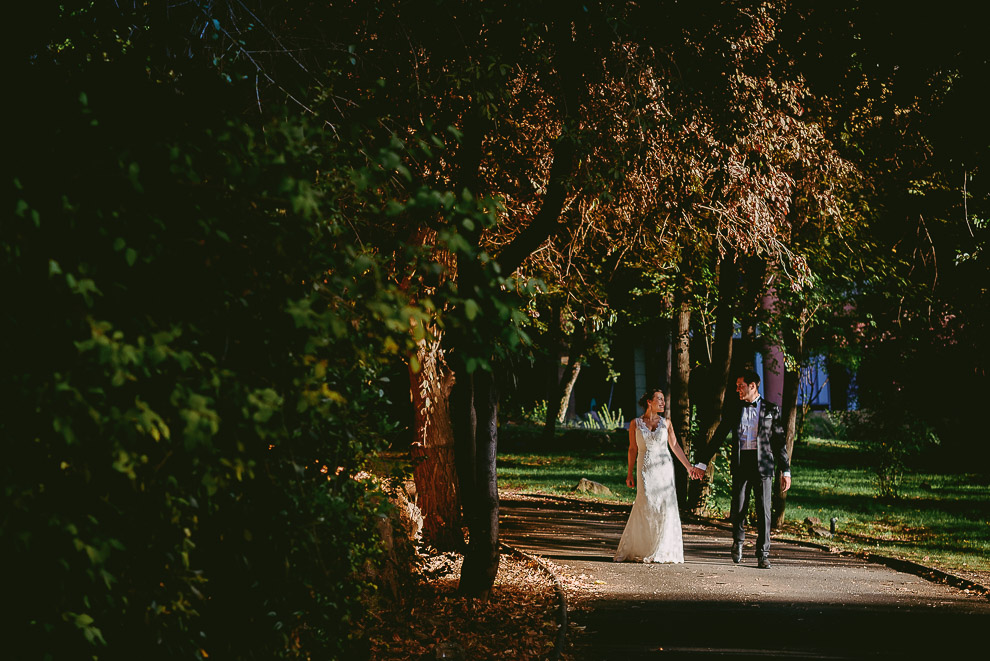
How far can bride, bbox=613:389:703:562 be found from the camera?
1172cm

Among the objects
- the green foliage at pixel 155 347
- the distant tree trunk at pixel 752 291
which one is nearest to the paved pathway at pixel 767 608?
the distant tree trunk at pixel 752 291

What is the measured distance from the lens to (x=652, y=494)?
38.9 feet

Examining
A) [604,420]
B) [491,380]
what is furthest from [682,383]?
[604,420]

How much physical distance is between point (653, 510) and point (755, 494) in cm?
125

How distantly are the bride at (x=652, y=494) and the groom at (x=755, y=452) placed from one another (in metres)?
0.70

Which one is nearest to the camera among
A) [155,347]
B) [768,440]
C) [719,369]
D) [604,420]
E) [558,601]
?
[155,347]

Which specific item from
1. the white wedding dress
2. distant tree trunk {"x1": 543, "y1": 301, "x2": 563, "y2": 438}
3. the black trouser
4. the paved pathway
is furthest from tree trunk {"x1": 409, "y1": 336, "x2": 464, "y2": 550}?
distant tree trunk {"x1": 543, "y1": 301, "x2": 563, "y2": 438}

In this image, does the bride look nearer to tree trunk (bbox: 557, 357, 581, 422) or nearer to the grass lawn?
the grass lawn

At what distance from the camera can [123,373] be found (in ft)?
9.60

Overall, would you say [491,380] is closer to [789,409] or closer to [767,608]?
[767,608]

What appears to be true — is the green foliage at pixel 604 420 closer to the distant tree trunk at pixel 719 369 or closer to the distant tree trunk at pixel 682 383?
the distant tree trunk at pixel 682 383

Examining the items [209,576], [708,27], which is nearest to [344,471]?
[209,576]

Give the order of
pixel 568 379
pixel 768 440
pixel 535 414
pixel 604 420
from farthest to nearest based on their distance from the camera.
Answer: pixel 535 414 < pixel 604 420 < pixel 568 379 < pixel 768 440

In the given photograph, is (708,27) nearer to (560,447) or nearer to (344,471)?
(344,471)
